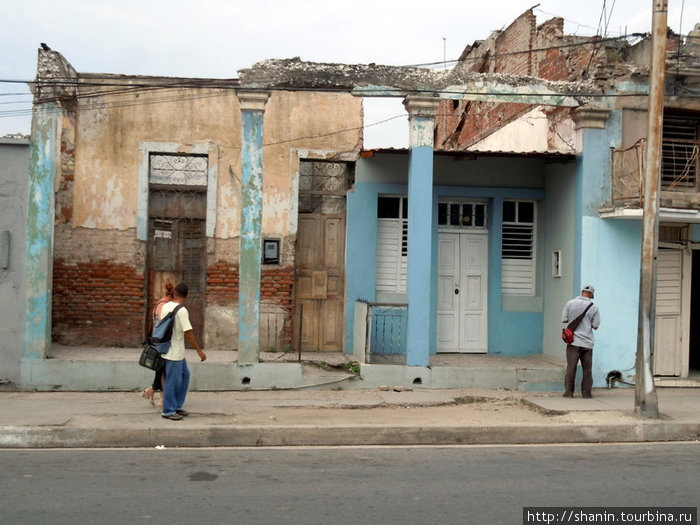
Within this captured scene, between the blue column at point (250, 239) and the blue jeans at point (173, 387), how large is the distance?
236cm

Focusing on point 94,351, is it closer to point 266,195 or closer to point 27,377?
point 27,377

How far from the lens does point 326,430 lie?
28.4 ft

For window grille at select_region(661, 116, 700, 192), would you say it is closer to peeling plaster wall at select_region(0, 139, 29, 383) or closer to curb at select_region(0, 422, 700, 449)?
curb at select_region(0, 422, 700, 449)

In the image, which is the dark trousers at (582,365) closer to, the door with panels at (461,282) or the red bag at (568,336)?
the red bag at (568,336)

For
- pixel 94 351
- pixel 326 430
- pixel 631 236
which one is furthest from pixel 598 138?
pixel 94 351

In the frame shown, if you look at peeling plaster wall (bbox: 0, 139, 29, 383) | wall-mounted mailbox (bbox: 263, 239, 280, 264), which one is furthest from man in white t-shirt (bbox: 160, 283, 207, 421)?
wall-mounted mailbox (bbox: 263, 239, 280, 264)

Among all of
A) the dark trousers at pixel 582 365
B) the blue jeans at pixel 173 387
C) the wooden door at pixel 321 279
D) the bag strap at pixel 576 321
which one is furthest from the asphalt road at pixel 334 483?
the wooden door at pixel 321 279

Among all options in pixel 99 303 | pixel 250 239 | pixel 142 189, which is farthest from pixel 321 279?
pixel 99 303

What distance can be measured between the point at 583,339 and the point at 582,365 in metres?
0.41

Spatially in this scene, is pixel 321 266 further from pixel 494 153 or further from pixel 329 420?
pixel 329 420

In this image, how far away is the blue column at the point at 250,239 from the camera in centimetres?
1139

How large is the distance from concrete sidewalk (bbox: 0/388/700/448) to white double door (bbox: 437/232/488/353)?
251cm

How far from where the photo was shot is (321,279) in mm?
13781

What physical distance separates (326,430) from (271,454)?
2.85ft
